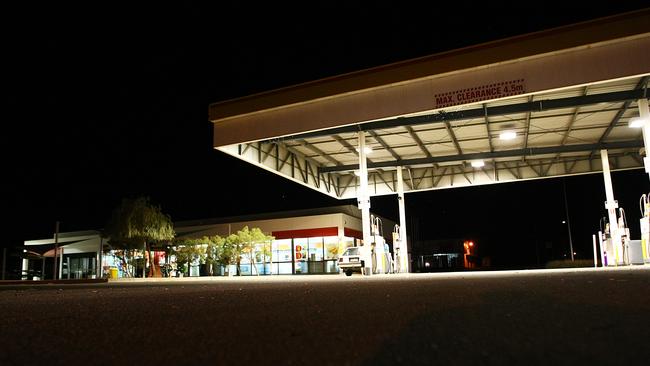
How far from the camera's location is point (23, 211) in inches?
2093

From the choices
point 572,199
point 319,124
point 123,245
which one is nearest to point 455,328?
point 319,124

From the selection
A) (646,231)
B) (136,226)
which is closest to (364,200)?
(646,231)

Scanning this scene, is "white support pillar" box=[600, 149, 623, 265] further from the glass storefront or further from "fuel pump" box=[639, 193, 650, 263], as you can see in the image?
the glass storefront

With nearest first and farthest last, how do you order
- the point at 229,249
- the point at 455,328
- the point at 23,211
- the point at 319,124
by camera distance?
the point at 455,328 → the point at 319,124 → the point at 229,249 → the point at 23,211

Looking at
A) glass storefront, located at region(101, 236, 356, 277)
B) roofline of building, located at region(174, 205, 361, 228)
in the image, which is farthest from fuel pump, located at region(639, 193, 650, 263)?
roofline of building, located at region(174, 205, 361, 228)

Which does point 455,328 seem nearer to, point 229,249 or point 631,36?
point 631,36

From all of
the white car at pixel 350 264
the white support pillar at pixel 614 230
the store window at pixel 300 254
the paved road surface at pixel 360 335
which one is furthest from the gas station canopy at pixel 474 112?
the paved road surface at pixel 360 335

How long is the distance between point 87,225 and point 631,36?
189 feet

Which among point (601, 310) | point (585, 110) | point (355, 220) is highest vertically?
point (585, 110)

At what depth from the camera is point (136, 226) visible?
34000mm

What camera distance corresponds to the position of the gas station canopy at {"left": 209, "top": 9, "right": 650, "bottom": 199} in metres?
14.5

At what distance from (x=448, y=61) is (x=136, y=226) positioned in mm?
25646

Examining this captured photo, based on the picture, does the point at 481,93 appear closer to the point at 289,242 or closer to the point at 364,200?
the point at 364,200

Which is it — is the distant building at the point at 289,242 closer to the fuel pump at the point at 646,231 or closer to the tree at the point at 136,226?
the tree at the point at 136,226
